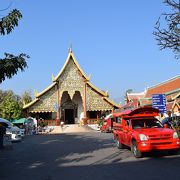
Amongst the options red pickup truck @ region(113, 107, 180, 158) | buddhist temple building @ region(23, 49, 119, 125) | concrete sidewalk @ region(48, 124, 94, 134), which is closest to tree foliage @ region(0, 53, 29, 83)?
red pickup truck @ region(113, 107, 180, 158)

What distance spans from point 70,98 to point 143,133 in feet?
132

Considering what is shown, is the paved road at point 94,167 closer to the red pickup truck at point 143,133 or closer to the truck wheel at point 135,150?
the truck wheel at point 135,150

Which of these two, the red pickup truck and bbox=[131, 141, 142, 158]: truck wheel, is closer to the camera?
the red pickup truck

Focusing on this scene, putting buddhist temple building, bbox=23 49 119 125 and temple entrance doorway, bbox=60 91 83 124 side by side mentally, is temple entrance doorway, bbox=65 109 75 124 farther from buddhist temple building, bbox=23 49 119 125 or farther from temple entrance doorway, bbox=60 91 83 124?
buddhist temple building, bbox=23 49 119 125

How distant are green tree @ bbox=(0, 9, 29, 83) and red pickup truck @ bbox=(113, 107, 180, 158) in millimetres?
5347

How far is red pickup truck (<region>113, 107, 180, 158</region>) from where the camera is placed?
1473cm

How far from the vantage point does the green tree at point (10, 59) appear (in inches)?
506

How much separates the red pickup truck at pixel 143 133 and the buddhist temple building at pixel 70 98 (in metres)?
34.6

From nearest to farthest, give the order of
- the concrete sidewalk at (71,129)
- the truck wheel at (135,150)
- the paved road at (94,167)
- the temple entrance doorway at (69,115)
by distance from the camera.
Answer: the paved road at (94,167) → the truck wheel at (135,150) → the concrete sidewalk at (71,129) → the temple entrance doorway at (69,115)

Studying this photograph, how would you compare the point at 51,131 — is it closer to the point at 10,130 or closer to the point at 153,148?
the point at 10,130

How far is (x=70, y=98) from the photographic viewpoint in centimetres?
5500

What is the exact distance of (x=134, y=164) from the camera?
43.8ft

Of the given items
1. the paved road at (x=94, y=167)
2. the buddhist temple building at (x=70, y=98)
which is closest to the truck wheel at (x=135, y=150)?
the paved road at (x=94, y=167)

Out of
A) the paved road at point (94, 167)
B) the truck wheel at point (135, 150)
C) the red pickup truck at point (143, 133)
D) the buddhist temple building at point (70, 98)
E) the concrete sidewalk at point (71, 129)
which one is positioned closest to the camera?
the paved road at point (94, 167)
